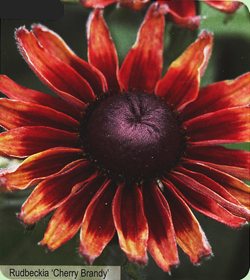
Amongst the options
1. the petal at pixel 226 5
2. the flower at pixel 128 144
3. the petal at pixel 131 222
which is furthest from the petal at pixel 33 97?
the petal at pixel 226 5

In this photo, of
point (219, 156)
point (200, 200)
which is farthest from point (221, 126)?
point (200, 200)

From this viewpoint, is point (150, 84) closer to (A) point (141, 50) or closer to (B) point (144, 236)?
(A) point (141, 50)

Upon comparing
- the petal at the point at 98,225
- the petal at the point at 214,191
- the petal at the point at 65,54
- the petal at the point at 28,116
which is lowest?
the petal at the point at 98,225

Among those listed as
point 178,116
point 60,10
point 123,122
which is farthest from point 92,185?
point 60,10

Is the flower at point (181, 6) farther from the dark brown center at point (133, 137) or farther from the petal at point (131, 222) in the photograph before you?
the petal at point (131, 222)

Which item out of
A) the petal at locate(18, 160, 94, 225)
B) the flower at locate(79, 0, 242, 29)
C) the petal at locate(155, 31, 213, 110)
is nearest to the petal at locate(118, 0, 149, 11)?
the flower at locate(79, 0, 242, 29)

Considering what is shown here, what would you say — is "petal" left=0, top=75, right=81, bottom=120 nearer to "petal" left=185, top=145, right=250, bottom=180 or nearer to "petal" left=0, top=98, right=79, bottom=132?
"petal" left=0, top=98, right=79, bottom=132

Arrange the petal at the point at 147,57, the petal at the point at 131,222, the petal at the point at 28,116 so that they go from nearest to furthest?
the petal at the point at 131,222 < the petal at the point at 28,116 < the petal at the point at 147,57

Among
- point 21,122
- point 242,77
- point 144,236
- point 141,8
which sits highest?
point 141,8
